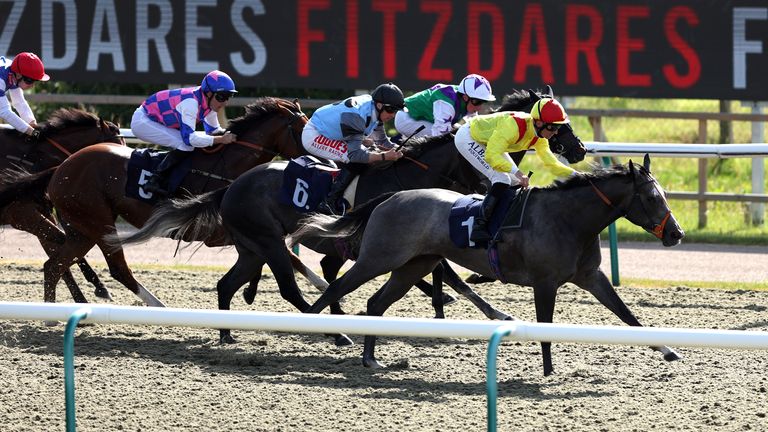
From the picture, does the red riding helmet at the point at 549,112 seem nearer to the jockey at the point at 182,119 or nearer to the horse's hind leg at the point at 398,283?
the horse's hind leg at the point at 398,283

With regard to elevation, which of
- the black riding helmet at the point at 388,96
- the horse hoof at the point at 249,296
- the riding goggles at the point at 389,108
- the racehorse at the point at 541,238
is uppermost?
the black riding helmet at the point at 388,96

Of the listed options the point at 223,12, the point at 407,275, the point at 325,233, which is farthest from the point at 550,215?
the point at 223,12

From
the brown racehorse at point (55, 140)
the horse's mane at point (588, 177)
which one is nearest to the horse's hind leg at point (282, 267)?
the horse's mane at point (588, 177)

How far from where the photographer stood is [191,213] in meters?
7.28

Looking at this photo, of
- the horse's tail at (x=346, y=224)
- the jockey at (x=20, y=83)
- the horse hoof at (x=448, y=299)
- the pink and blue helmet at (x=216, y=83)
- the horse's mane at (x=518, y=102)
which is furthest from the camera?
the jockey at (x=20, y=83)

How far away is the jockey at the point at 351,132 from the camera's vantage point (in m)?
7.14

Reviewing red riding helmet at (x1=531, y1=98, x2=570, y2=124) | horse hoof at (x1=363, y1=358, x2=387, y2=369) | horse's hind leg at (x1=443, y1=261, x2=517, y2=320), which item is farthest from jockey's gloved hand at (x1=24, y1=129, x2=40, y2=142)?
red riding helmet at (x1=531, y1=98, x2=570, y2=124)

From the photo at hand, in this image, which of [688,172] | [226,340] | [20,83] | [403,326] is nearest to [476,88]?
[226,340]

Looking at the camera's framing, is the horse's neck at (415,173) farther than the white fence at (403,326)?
Yes

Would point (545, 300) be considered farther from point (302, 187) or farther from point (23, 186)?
point (23, 186)

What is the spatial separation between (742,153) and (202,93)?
3.97 metres

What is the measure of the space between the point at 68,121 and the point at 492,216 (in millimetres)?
3785

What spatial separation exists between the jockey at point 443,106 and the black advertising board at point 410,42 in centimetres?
300

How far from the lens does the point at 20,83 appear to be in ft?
29.0
